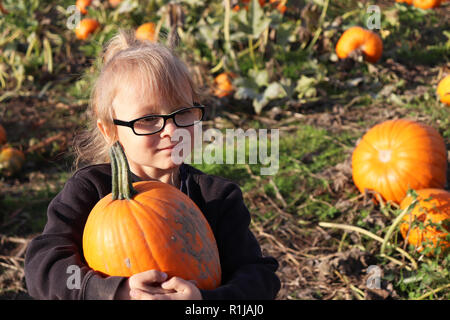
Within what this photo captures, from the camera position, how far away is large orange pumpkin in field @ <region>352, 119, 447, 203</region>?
402 cm

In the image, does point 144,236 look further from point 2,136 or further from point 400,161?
point 2,136

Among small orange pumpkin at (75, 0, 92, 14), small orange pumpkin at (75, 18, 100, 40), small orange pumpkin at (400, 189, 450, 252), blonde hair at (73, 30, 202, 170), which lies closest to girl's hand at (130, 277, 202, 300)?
blonde hair at (73, 30, 202, 170)

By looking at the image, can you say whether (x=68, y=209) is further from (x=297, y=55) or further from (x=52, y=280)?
(x=297, y=55)

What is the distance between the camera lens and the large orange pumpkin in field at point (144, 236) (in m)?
1.69

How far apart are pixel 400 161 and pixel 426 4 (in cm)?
449

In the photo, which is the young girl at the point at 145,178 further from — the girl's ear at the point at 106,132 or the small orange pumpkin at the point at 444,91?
the small orange pumpkin at the point at 444,91

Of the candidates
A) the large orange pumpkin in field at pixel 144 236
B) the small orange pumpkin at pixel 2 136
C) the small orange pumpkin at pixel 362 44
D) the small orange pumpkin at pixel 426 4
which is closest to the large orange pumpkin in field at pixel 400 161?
the small orange pumpkin at pixel 362 44

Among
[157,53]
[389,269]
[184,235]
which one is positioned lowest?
[389,269]

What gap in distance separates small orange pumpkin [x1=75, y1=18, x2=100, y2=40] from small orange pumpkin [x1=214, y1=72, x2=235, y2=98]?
227 cm

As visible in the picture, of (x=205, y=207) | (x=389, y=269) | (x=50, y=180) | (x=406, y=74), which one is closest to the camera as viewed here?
(x=205, y=207)

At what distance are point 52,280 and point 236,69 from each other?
4395 millimetres

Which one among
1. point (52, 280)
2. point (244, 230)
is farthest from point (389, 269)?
point (52, 280)

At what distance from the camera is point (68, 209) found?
1923mm

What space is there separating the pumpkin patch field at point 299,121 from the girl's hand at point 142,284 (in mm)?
110
